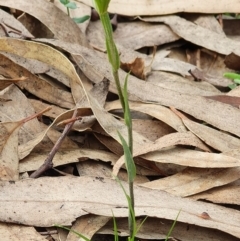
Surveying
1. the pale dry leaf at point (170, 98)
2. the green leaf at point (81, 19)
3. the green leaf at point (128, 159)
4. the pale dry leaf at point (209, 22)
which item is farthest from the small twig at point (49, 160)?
the pale dry leaf at point (209, 22)

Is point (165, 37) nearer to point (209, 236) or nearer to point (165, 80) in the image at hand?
point (165, 80)

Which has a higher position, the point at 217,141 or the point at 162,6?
the point at 162,6

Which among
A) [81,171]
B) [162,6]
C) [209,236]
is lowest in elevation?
[209,236]

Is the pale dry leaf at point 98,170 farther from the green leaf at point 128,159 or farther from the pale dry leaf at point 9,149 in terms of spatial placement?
the green leaf at point 128,159

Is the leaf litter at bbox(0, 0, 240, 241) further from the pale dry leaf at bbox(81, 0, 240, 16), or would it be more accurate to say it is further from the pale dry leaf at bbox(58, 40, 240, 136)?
the pale dry leaf at bbox(81, 0, 240, 16)

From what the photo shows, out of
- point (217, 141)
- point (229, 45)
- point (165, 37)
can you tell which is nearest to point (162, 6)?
point (165, 37)
